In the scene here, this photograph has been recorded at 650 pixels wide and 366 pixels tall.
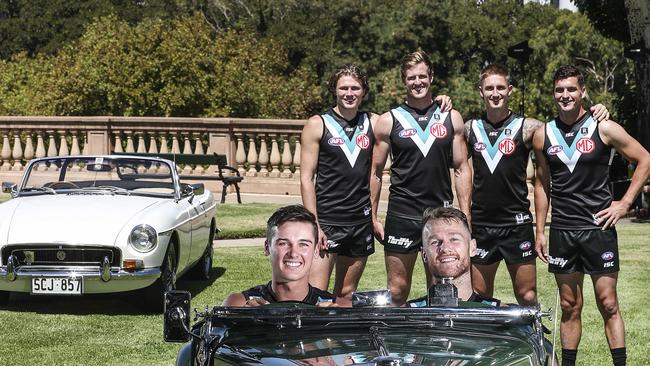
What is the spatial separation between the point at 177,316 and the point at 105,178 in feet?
24.3

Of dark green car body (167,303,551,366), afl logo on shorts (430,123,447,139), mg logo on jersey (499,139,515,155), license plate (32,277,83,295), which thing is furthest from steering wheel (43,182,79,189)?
dark green car body (167,303,551,366)

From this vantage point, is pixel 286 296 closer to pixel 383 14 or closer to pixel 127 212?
pixel 127 212

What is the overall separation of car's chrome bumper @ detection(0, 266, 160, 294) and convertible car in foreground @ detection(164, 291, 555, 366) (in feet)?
17.2

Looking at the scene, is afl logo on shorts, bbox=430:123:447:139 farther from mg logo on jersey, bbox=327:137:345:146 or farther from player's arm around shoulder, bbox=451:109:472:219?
mg logo on jersey, bbox=327:137:345:146

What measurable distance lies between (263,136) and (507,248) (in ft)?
55.4

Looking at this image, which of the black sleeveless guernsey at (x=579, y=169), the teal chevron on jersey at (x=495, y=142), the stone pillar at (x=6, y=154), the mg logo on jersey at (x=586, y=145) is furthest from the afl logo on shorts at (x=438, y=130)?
the stone pillar at (x=6, y=154)

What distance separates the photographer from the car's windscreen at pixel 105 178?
11656 millimetres

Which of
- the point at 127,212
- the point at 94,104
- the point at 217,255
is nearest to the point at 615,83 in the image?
the point at 94,104

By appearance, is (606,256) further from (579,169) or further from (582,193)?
(579,169)

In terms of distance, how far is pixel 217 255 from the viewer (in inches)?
583

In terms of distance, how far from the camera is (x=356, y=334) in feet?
15.3

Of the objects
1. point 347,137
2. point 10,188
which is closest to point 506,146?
point 347,137

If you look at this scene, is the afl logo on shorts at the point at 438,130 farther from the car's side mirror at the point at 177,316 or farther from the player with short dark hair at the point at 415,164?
the car's side mirror at the point at 177,316

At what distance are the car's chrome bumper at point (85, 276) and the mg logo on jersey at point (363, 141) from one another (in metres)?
3.12
